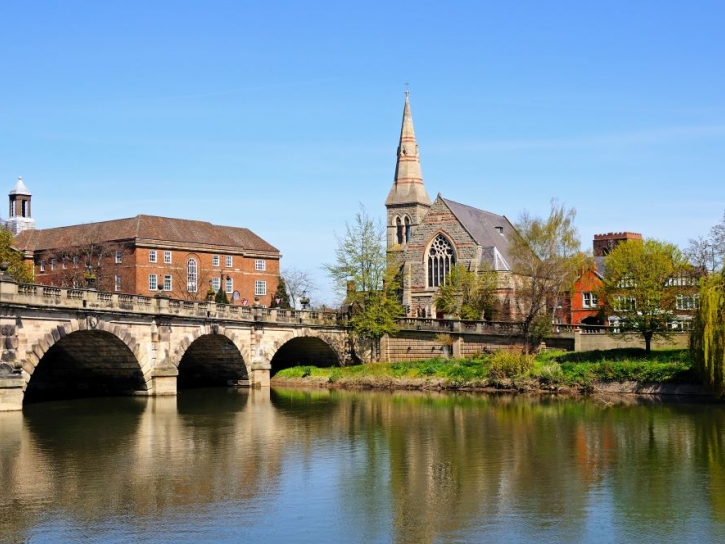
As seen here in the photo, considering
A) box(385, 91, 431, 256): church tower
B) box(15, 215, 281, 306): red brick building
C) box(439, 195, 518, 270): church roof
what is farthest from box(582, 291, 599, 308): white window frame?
box(15, 215, 281, 306): red brick building

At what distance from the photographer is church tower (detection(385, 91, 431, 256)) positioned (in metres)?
102

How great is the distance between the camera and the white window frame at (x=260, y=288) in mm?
108250

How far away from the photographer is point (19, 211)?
10925cm

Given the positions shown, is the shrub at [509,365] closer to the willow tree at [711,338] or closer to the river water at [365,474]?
the river water at [365,474]

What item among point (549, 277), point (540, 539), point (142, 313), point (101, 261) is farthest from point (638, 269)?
point (101, 261)

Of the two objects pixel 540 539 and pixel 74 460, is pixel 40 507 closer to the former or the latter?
pixel 74 460

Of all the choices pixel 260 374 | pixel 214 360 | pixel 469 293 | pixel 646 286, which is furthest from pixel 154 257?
pixel 646 286

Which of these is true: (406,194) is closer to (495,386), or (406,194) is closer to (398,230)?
(398,230)

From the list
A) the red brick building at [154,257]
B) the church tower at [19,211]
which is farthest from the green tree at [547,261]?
the church tower at [19,211]

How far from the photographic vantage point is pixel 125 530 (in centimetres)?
2206

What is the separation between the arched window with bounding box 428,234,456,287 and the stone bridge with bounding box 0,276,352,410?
2124cm

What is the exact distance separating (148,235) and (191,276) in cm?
692

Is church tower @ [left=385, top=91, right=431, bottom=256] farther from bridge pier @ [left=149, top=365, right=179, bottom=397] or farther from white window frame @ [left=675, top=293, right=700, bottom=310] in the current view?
bridge pier @ [left=149, top=365, right=179, bottom=397]

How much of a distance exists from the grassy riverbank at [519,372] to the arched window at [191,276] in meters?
34.0
